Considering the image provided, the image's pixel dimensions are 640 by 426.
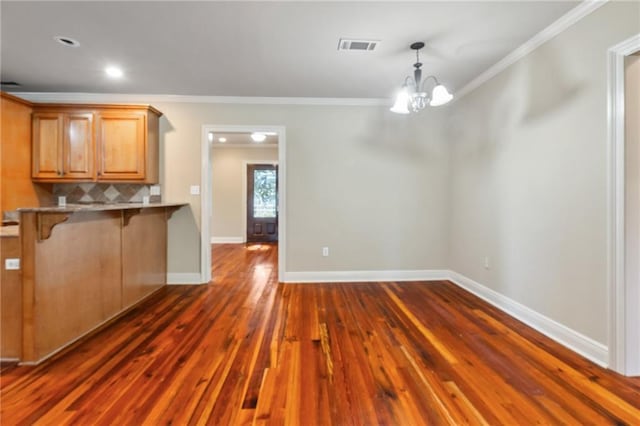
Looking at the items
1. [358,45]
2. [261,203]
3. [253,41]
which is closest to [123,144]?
[253,41]

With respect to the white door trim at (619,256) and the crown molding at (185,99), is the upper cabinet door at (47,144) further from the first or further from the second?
the white door trim at (619,256)

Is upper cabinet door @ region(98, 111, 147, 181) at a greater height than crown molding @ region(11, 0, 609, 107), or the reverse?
crown molding @ region(11, 0, 609, 107)

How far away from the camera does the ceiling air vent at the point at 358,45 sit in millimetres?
2514

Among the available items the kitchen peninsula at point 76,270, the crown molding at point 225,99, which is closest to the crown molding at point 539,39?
the crown molding at point 225,99

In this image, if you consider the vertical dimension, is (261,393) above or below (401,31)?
below

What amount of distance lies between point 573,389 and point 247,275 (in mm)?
3723

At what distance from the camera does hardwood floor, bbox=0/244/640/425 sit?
1.52 meters

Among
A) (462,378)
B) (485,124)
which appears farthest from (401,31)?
(462,378)


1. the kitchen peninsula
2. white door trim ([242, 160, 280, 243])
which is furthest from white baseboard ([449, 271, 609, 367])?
white door trim ([242, 160, 280, 243])

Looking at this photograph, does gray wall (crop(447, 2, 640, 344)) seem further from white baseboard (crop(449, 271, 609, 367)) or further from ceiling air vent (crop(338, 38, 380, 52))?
ceiling air vent (crop(338, 38, 380, 52))

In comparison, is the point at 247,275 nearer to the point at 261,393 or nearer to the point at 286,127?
the point at 286,127

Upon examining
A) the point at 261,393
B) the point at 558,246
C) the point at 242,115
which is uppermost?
the point at 242,115

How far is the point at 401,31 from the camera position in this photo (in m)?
2.37

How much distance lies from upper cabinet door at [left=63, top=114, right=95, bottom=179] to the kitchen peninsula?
997 mm
